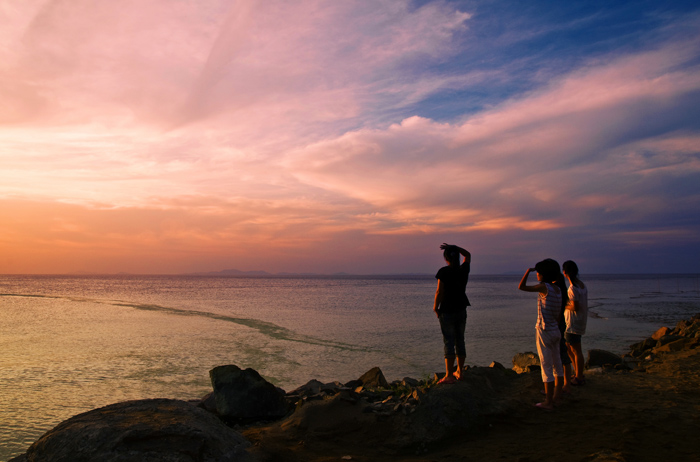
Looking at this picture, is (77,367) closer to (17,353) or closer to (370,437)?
(17,353)

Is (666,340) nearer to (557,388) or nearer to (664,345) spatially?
(664,345)

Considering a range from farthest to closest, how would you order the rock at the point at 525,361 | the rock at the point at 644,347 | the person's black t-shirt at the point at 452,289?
the rock at the point at 644,347
the rock at the point at 525,361
the person's black t-shirt at the point at 452,289

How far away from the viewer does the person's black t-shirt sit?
22.8 ft

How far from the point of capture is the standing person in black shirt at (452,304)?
274 inches

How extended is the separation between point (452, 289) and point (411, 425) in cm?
224

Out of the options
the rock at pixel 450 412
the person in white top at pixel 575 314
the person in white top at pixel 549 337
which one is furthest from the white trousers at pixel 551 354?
the person in white top at pixel 575 314

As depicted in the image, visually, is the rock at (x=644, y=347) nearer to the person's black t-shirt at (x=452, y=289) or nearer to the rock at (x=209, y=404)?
the person's black t-shirt at (x=452, y=289)

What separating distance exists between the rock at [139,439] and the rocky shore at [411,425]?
0.01 metres

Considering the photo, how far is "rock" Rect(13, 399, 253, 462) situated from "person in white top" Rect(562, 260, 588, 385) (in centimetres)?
578

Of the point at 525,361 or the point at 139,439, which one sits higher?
the point at 139,439

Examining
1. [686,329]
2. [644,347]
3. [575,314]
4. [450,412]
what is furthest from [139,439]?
[686,329]

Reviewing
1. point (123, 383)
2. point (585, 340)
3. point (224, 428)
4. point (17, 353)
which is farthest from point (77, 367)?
point (585, 340)

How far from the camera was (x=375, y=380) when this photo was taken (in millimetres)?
9578

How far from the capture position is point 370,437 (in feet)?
18.9
